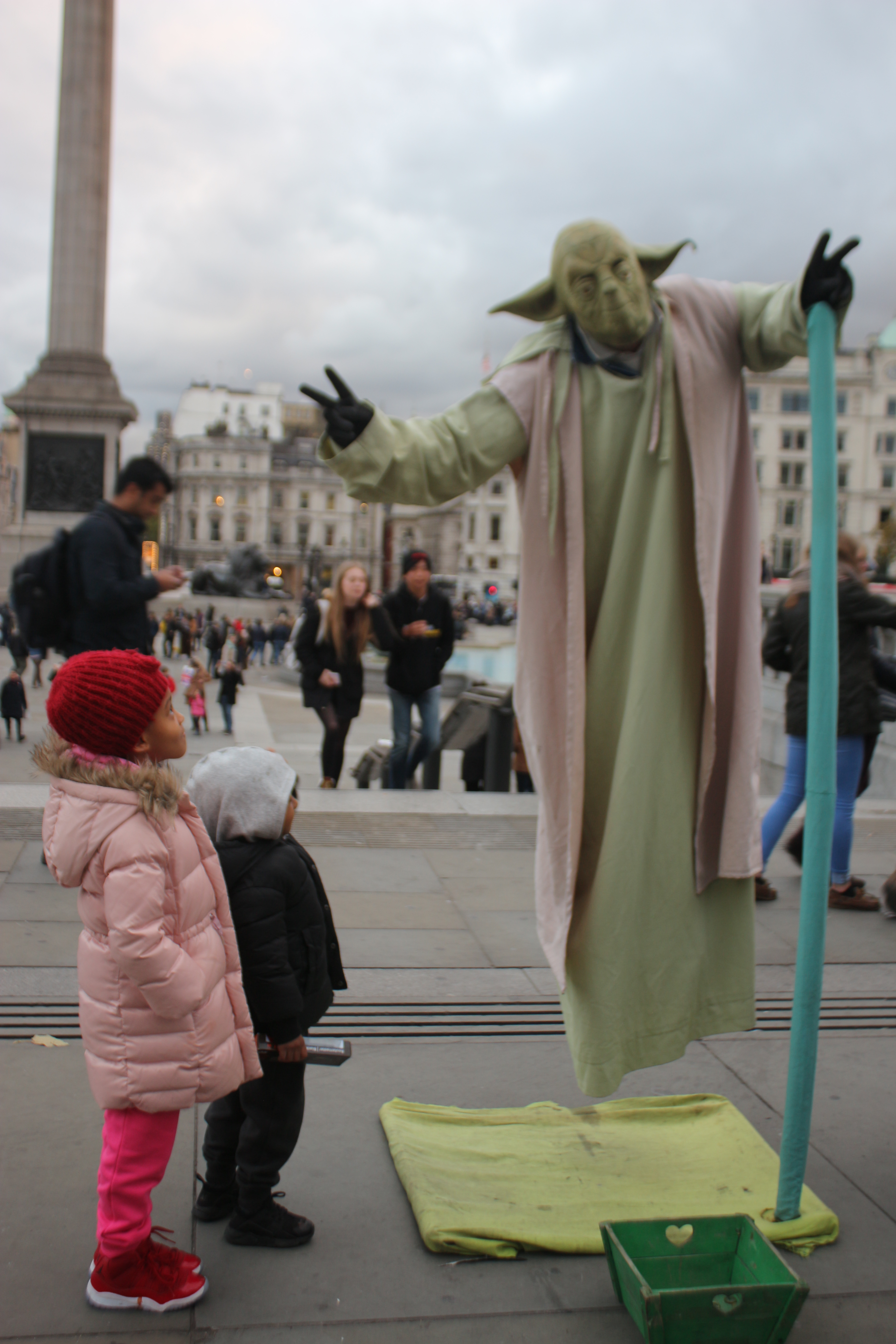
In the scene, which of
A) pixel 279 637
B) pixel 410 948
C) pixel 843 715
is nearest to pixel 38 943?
pixel 410 948

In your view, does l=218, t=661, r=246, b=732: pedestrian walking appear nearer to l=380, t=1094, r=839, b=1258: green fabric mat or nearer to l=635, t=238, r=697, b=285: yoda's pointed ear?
l=380, t=1094, r=839, b=1258: green fabric mat

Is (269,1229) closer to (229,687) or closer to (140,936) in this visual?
(140,936)

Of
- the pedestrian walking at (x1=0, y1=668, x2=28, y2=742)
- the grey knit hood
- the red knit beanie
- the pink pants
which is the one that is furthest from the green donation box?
the pedestrian walking at (x1=0, y1=668, x2=28, y2=742)

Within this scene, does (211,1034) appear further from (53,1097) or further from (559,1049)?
(559,1049)

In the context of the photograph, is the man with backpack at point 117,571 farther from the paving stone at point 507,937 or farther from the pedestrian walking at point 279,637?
the pedestrian walking at point 279,637

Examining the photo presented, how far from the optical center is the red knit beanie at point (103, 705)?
2.21 meters

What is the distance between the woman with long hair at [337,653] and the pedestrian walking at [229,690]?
659 cm

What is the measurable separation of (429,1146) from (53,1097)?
1.07m

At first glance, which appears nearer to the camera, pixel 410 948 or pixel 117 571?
pixel 410 948

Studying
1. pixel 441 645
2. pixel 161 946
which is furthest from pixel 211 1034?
pixel 441 645

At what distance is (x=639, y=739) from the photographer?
247cm

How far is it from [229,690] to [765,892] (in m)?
10.2

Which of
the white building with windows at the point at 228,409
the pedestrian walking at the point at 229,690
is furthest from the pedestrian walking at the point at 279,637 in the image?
the white building with windows at the point at 228,409

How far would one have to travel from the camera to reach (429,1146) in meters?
2.87
